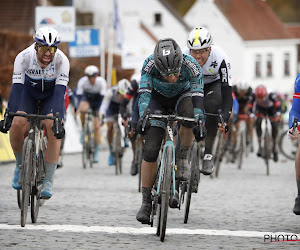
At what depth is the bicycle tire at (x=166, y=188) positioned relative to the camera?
760 cm

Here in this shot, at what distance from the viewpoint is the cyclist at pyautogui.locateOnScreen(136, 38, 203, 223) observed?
7.85 meters

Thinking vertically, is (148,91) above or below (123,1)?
below

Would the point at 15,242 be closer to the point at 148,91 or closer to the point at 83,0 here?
the point at 148,91

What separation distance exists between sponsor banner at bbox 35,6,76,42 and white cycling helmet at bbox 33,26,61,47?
472 inches

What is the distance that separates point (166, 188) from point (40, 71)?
2.34m

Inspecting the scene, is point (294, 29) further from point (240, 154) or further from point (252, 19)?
point (240, 154)

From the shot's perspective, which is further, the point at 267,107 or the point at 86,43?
the point at 86,43

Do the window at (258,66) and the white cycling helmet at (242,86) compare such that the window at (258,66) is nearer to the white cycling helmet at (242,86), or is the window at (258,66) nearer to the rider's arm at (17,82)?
the white cycling helmet at (242,86)

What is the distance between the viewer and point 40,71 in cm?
929

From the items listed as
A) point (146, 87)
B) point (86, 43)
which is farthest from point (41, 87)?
point (86, 43)

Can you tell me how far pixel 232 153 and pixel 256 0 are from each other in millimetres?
65756

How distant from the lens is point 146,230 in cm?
848

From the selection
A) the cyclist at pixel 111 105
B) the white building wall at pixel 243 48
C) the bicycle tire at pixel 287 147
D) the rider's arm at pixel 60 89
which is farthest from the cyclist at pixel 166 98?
the white building wall at pixel 243 48

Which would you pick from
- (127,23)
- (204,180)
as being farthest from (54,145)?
(127,23)
